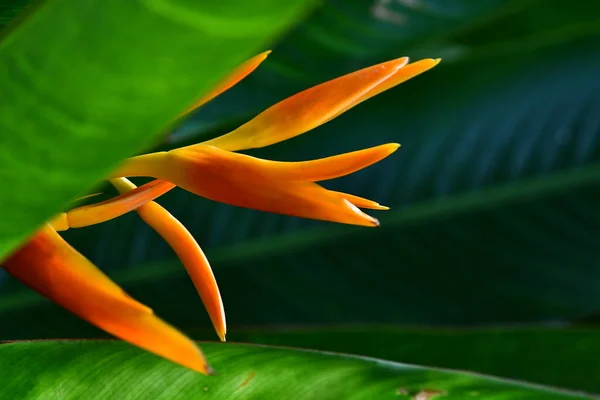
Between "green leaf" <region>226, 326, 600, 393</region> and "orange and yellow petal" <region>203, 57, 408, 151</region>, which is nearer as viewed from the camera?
"orange and yellow petal" <region>203, 57, 408, 151</region>

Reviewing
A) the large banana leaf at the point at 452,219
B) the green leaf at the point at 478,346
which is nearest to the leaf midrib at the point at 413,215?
the large banana leaf at the point at 452,219

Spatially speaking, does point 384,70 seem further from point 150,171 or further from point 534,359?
point 534,359

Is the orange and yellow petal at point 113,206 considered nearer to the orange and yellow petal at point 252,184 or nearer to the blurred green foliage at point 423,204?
the orange and yellow petal at point 252,184

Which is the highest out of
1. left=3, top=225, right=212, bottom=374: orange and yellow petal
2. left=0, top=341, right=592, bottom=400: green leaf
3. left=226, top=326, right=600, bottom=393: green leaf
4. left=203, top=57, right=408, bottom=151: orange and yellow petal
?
left=203, top=57, right=408, bottom=151: orange and yellow petal

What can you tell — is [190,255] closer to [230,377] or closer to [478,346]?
[230,377]

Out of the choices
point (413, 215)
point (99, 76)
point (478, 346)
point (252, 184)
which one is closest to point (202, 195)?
point (252, 184)

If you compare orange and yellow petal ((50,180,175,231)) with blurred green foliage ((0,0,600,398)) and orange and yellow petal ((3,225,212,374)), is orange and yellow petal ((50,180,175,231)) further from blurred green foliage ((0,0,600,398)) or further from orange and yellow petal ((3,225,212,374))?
blurred green foliage ((0,0,600,398))

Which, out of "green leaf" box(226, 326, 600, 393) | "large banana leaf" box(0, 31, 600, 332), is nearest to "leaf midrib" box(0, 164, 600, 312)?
"large banana leaf" box(0, 31, 600, 332)

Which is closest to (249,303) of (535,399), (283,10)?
(535,399)
